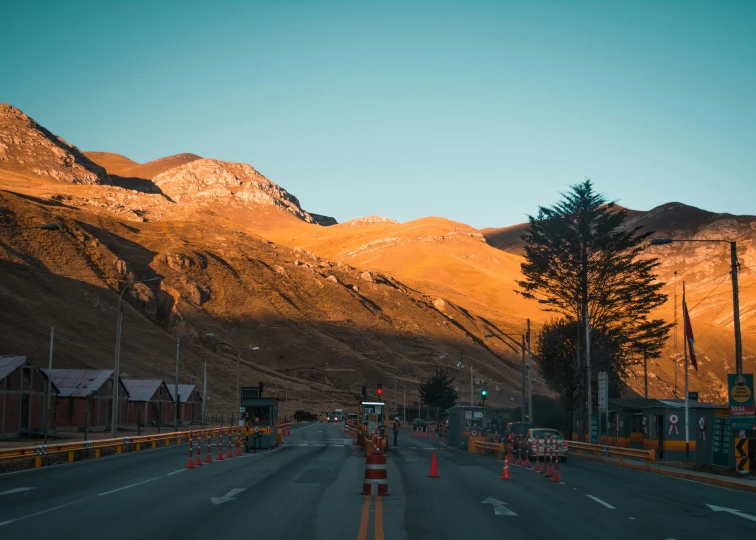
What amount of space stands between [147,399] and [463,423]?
32260mm

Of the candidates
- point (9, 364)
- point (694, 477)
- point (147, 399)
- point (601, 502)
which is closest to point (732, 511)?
point (601, 502)

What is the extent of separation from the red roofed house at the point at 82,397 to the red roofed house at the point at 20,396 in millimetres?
6914

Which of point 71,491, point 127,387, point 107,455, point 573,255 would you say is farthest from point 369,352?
point 71,491

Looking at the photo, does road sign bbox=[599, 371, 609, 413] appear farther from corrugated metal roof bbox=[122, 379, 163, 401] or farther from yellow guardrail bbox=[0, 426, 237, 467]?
corrugated metal roof bbox=[122, 379, 163, 401]

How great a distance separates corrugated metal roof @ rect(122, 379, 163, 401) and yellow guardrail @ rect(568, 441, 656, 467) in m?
39.7

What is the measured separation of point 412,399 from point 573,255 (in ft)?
244

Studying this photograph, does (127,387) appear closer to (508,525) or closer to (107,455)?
(107,455)

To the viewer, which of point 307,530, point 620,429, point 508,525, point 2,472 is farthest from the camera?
point 620,429

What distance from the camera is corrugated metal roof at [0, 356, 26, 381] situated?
49.2 metres

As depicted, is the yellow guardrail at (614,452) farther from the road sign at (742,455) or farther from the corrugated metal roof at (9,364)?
the corrugated metal roof at (9,364)

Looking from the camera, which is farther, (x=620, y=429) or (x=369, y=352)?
(x=369, y=352)

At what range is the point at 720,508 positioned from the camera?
20.0 meters

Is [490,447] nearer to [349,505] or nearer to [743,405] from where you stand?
[743,405]

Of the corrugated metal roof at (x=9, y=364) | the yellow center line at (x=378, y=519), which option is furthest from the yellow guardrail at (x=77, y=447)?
A: the yellow center line at (x=378, y=519)
